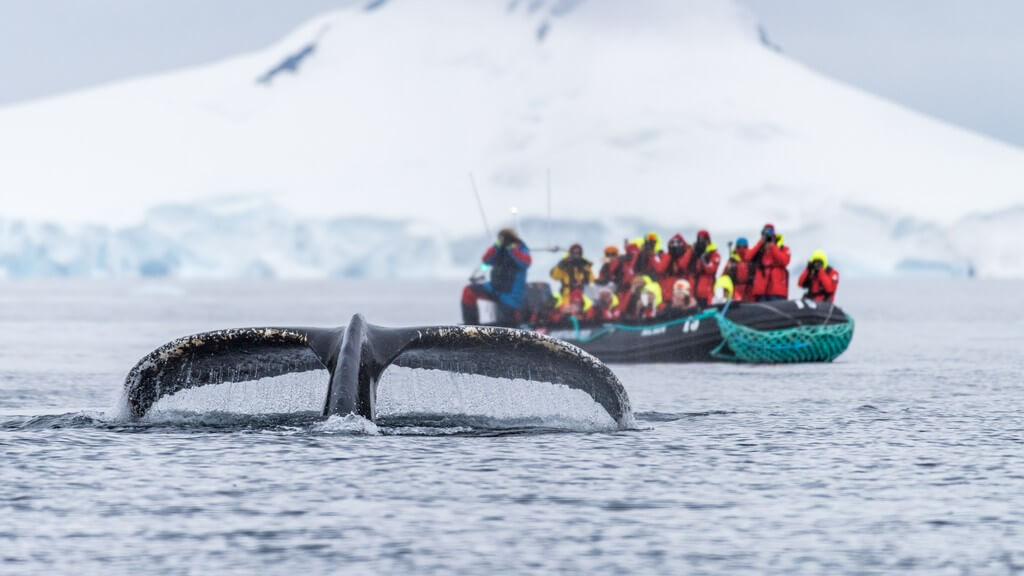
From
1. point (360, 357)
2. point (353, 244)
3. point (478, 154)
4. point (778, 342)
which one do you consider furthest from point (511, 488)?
point (478, 154)

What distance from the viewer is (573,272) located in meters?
25.2

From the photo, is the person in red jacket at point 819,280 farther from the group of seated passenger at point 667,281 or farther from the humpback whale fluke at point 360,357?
the humpback whale fluke at point 360,357

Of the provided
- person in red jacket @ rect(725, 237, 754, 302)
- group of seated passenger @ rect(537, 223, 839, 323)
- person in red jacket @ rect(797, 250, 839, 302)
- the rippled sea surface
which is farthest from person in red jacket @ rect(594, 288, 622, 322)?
the rippled sea surface

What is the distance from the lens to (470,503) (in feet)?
29.4

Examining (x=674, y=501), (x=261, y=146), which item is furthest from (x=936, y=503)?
(x=261, y=146)

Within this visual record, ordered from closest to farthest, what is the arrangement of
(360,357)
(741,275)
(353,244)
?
(360,357), (741,275), (353,244)

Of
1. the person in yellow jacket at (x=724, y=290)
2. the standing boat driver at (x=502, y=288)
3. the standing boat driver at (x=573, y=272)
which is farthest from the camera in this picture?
the standing boat driver at (x=573, y=272)

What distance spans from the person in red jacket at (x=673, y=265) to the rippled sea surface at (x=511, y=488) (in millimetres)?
8632

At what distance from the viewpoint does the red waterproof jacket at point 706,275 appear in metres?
25.0

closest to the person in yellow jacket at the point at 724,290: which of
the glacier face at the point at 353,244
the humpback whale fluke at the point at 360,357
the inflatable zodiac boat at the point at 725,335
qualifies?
the inflatable zodiac boat at the point at 725,335

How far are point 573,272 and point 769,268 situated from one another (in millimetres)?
3081

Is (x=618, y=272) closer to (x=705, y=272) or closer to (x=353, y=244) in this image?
(x=705, y=272)

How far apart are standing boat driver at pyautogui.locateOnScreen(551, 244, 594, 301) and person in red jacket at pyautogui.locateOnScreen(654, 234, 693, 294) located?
43.8 inches

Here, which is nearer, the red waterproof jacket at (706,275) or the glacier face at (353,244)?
the red waterproof jacket at (706,275)
